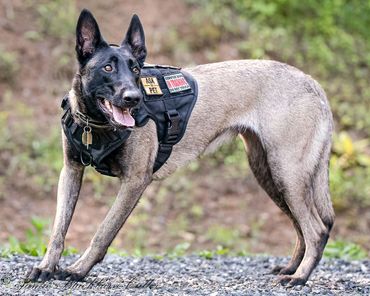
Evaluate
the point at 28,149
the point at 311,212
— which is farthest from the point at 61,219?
the point at 28,149

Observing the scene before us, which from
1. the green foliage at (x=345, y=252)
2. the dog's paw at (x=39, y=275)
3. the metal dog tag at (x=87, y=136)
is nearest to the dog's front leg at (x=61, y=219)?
the dog's paw at (x=39, y=275)

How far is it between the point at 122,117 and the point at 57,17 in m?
7.60

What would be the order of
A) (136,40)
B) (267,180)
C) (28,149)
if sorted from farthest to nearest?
1. (28,149)
2. (267,180)
3. (136,40)

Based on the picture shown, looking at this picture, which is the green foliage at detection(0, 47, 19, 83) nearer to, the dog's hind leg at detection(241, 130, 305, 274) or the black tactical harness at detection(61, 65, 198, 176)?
the dog's hind leg at detection(241, 130, 305, 274)

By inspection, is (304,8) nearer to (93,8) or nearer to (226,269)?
(93,8)

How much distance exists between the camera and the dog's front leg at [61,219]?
604 cm

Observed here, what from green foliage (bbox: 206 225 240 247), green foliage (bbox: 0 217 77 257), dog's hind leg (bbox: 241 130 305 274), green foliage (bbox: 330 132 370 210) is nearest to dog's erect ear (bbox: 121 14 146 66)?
dog's hind leg (bbox: 241 130 305 274)

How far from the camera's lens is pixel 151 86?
255 inches

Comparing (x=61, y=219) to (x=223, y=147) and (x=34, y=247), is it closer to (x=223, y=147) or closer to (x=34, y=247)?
(x=34, y=247)

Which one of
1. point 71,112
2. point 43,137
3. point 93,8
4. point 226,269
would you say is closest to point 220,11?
point 93,8

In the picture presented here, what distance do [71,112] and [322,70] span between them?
27.3 feet

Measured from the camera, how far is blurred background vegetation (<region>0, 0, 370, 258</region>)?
10766 mm

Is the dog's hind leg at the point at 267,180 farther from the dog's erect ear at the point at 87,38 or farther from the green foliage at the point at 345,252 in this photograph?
the green foliage at the point at 345,252

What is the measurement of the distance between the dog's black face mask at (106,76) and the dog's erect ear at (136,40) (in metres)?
0.06
